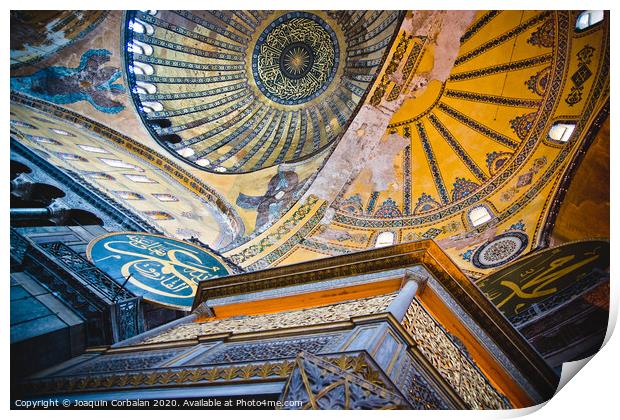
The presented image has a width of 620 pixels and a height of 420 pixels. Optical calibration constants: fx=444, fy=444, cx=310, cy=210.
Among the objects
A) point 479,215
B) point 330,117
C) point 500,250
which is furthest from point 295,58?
point 500,250

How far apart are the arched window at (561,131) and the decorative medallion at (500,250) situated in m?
1.73

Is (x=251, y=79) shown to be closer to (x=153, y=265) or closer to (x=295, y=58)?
(x=295, y=58)

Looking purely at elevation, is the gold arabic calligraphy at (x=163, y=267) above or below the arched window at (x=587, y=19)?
below

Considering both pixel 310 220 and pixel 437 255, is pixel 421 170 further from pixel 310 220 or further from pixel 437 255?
pixel 437 255

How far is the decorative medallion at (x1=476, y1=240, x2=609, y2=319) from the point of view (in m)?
5.59

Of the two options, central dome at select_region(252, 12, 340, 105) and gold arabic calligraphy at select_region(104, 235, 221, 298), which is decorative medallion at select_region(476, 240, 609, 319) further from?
central dome at select_region(252, 12, 340, 105)

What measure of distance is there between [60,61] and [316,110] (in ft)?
17.8

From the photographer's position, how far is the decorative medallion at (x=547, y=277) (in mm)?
5594

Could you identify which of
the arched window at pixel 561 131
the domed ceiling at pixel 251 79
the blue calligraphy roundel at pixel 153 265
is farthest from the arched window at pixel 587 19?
the blue calligraphy roundel at pixel 153 265

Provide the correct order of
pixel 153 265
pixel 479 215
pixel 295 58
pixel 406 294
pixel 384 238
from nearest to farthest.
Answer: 1. pixel 406 294
2. pixel 153 265
3. pixel 479 215
4. pixel 384 238
5. pixel 295 58

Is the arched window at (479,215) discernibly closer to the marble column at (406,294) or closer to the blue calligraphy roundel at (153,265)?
the blue calligraphy roundel at (153,265)

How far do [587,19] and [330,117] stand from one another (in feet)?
17.5

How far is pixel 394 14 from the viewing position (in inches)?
349

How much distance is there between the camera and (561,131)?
7.44m
